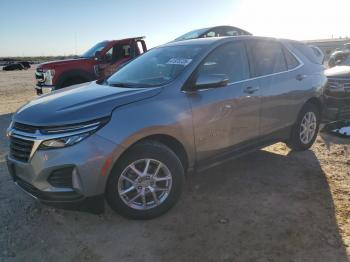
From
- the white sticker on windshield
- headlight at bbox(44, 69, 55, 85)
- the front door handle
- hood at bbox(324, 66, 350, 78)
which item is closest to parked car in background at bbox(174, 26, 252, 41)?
hood at bbox(324, 66, 350, 78)

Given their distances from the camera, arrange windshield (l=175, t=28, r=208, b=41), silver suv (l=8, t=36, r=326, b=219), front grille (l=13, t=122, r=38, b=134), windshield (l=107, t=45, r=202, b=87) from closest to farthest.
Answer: silver suv (l=8, t=36, r=326, b=219) → front grille (l=13, t=122, r=38, b=134) → windshield (l=107, t=45, r=202, b=87) → windshield (l=175, t=28, r=208, b=41)

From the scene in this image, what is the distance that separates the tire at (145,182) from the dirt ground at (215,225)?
0.15 m

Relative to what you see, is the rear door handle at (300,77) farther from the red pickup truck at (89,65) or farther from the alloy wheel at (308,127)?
the red pickup truck at (89,65)

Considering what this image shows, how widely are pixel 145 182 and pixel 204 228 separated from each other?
2.36 ft

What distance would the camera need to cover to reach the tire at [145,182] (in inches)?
143

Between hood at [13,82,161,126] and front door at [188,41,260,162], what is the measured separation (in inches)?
23.2

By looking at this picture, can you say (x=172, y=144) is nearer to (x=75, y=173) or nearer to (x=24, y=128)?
(x=75, y=173)

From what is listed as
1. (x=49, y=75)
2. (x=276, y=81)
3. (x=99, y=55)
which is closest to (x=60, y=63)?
(x=49, y=75)

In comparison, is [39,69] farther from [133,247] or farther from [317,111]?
[133,247]

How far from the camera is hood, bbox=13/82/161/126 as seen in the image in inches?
137

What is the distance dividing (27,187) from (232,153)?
7.52 ft

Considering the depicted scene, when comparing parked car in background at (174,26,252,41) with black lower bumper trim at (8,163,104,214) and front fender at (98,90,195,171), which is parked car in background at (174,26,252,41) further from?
black lower bumper trim at (8,163,104,214)

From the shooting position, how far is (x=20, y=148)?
365 centimetres

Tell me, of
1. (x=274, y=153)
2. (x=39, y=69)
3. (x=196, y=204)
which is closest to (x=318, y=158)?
(x=274, y=153)
